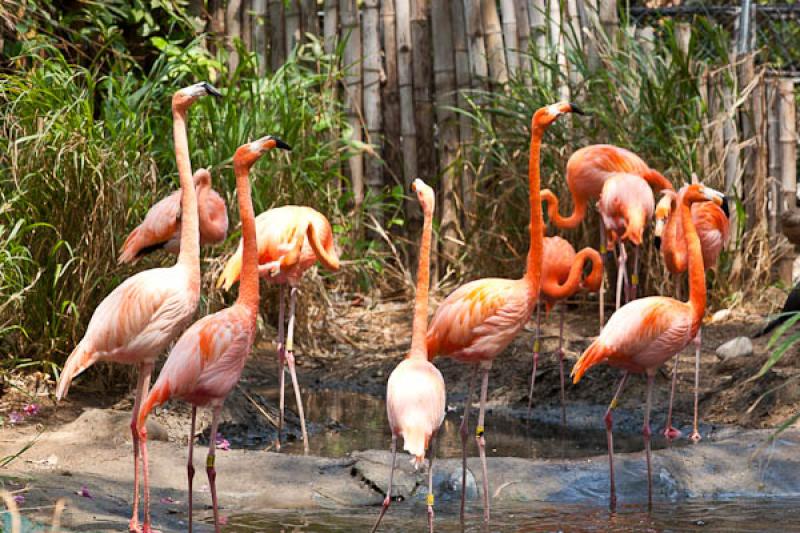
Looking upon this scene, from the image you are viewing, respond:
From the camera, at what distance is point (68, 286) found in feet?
19.6

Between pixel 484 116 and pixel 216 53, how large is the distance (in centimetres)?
234

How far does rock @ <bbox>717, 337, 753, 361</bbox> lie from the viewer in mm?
6945

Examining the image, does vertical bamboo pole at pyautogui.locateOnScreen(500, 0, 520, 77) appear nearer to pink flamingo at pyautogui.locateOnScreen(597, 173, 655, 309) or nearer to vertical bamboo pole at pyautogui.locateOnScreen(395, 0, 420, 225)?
vertical bamboo pole at pyautogui.locateOnScreen(395, 0, 420, 225)

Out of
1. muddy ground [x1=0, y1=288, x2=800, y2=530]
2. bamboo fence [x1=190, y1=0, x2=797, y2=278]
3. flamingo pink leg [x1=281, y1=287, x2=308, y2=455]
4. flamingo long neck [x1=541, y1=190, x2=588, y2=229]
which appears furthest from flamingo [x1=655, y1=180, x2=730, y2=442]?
flamingo pink leg [x1=281, y1=287, x2=308, y2=455]

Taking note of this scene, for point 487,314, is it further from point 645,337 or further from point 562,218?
point 562,218

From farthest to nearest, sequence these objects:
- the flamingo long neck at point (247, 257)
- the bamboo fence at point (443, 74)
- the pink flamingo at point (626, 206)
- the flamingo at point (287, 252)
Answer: the bamboo fence at point (443, 74) < the pink flamingo at point (626, 206) < the flamingo at point (287, 252) < the flamingo long neck at point (247, 257)

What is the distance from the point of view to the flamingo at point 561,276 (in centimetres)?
654

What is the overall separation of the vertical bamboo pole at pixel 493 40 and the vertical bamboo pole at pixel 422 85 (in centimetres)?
52

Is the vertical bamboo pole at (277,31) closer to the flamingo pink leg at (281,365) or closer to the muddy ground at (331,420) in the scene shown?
the muddy ground at (331,420)

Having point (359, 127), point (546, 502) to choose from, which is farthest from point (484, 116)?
point (546, 502)

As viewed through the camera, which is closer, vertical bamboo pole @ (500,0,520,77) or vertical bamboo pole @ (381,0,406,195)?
vertical bamboo pole @ (500,0,520,77)

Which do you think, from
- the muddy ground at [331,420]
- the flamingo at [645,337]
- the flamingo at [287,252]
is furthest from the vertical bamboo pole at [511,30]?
the flamingo at [645,337]

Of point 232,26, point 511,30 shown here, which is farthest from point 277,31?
point 511,30

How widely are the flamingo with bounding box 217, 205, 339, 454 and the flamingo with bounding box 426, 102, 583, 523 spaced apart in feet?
4.30
